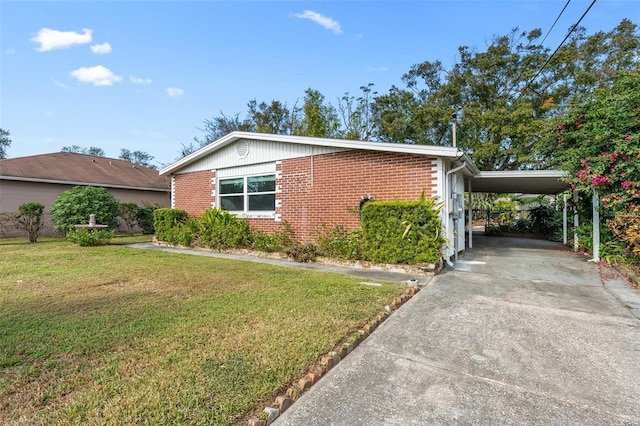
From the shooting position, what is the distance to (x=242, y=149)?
10.1m

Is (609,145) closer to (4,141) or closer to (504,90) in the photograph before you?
(504,90)

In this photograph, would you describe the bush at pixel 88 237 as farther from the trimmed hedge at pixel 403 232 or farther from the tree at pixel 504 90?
the tree at pixel 504 90

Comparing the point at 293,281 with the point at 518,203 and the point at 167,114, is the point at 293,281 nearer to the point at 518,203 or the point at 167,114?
the point at 167,114

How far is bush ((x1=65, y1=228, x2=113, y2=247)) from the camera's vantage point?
10.8 metres

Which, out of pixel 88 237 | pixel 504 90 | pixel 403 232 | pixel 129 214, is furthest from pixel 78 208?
pixel 504 90

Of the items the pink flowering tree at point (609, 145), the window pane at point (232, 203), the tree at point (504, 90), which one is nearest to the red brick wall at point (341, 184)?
the window pane at point (232, 203)

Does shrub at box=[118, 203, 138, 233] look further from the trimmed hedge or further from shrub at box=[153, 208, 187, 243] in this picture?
the trimmed hedge

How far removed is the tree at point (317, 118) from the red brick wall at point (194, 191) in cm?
1102

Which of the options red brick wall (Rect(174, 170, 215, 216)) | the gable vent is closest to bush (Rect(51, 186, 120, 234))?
red brick wall (Rect(174, 170, 215, 216))

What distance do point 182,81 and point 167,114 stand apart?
9.48 ft

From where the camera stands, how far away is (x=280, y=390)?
223 cm

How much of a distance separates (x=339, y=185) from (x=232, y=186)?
169 inches

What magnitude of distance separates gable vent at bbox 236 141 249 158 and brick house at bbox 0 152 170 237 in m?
10.6

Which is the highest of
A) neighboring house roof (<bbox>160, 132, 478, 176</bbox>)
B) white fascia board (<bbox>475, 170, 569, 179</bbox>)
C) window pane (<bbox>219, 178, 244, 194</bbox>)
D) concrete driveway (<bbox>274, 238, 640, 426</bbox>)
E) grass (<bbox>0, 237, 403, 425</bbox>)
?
neighboring house roof (<bbox>160, 132, 478, 176</bbox>)
